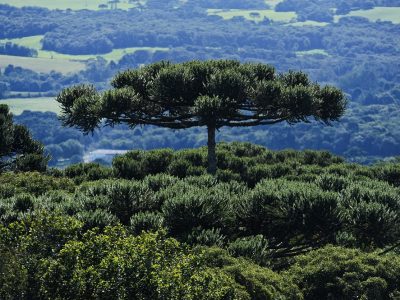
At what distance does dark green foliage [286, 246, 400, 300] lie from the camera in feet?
103

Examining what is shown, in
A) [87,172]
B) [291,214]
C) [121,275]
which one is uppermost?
[121,275]

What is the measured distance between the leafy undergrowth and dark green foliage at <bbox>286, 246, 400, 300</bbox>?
1.4 inches

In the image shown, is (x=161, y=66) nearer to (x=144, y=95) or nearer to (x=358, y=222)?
(x=144, y=95)

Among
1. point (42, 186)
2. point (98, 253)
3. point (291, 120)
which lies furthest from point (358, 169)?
point (98, 253)

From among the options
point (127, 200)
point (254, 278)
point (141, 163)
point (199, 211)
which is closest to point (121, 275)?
point (254, 278)

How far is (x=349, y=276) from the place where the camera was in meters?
31.8

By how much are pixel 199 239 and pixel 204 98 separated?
15524 mm

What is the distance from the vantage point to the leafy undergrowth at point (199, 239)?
25266 mm

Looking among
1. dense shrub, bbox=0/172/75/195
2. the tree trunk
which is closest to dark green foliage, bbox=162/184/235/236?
dense shrub, bbox=0/172/75/195

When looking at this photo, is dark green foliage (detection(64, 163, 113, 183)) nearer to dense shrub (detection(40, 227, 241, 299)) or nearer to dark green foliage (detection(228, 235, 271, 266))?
dark green foliage (detection(228, 235, 271, 266))

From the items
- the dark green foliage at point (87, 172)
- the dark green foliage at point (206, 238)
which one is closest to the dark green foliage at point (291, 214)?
the dark green foliage at point (206, 238)

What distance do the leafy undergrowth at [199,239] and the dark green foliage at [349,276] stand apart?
4cm

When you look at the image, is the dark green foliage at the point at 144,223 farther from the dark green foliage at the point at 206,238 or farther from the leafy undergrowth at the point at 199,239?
the dark green foliage at the point at 206,238

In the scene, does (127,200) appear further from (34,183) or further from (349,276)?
(349,276)
